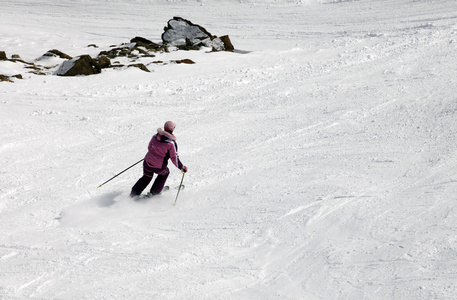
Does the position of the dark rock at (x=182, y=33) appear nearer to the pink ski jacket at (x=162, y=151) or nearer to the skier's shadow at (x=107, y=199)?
the skier's shadow at (x=107, y=199)

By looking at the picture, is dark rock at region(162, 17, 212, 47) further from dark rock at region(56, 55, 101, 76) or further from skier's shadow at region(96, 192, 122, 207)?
skier's shadow at region(96, 192, 122, 207)

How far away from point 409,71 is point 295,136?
519 centimetres

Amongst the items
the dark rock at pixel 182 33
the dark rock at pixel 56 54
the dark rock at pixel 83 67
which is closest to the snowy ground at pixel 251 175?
the dark rock at pixel 83 67

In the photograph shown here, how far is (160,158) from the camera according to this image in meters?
7.90

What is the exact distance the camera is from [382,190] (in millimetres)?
7637

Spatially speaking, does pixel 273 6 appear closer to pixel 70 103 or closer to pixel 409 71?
pixel 409 71

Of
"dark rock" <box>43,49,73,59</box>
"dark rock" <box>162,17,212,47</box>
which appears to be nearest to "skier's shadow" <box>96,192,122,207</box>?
"dark rock" <box>162,17,212,47</box>

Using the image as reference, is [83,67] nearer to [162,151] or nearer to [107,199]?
[107,199]

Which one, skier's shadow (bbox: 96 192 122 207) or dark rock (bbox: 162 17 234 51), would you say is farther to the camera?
dark rock (bbox: 162 17 234 51)

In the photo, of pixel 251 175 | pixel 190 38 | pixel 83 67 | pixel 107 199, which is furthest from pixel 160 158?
pixel 190 38

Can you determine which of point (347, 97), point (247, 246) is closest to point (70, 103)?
point (347, 97)

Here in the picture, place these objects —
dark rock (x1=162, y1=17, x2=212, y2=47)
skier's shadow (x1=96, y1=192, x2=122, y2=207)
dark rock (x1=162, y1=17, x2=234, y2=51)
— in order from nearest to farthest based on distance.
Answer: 1. skier's shadow (x1=96, y1=192, x2=122, y2=207)
2. dark rock (x1=162, y1=17, x2=234, y2=51)
3. dark rock (x1=162, y1=17, x2=212, y2=47)

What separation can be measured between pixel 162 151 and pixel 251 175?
1.91m

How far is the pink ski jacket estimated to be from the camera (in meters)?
7.71
